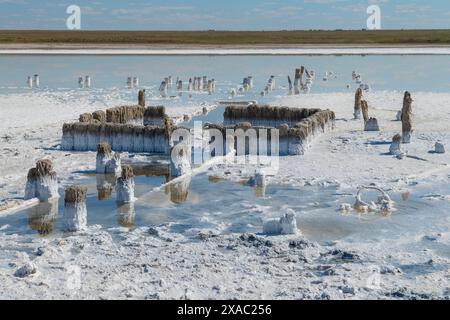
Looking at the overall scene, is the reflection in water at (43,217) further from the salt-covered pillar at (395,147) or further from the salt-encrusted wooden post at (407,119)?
the salt-encrusted wooden post at (407,119)

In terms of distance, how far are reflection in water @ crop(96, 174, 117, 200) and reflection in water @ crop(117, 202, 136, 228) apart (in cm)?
66

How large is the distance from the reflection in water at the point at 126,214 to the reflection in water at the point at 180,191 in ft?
2.38

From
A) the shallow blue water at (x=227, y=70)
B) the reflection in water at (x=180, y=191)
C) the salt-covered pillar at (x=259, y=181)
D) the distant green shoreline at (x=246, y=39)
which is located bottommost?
the reflection in water at (x=180, y=191)

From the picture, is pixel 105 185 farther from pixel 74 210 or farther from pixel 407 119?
pixel 407 119

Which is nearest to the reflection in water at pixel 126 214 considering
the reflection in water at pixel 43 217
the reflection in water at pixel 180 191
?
the reflection in water at pixel 180 191

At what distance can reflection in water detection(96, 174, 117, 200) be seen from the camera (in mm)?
11453

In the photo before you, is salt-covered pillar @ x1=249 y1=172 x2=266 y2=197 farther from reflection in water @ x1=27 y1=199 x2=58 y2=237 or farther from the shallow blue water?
the shallow blue water

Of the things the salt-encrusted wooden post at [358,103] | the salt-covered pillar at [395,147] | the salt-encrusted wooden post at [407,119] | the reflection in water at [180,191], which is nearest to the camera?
the reflection in water at [180,191]

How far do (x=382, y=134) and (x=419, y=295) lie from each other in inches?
402

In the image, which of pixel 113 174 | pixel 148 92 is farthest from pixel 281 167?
pixel 148 92

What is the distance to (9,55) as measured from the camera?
52.7 metres

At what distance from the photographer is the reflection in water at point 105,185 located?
11.5 meters
